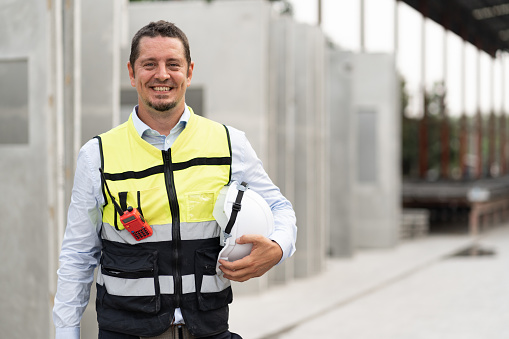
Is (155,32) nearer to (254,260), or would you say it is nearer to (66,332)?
(254,260)

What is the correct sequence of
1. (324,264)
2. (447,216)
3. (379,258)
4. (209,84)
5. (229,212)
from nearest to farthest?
(229,212), (209,84), (324,264), (379,258), (447,216)

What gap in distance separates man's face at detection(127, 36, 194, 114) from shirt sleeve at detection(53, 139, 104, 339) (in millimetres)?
251

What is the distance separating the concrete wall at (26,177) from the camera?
16.6ft

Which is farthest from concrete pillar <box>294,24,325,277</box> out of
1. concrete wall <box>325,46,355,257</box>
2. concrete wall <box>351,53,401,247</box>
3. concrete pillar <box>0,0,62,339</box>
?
concrete pillar <box>0,0,62,339</box>

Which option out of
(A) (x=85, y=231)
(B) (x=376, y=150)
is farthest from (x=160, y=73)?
(B) (x=376, y=150)

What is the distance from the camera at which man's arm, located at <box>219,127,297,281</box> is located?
2.27 m

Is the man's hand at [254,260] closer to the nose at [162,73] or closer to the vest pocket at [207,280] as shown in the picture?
the vest pocket at [207,280]

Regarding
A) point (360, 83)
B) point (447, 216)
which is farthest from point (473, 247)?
point (447, 216)

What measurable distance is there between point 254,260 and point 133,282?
39 centimetres

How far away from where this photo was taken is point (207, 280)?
2.34 meters

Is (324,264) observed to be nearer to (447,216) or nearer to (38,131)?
(38,131)

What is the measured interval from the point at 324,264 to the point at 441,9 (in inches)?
794

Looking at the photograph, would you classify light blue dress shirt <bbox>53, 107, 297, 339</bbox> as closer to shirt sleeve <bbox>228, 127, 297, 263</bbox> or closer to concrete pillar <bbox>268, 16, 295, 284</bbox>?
shirt sleeve <bbox>228, 127, 297, 263</bbox>

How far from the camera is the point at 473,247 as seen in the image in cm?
1555
